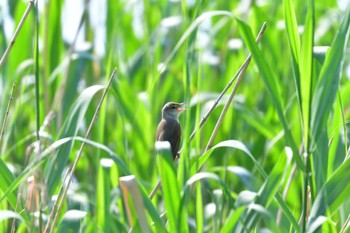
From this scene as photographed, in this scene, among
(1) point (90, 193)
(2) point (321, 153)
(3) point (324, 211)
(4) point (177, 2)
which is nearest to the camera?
(3) point (324, 211)

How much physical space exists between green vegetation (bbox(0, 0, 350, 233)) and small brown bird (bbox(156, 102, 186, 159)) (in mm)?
112

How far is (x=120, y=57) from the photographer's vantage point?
491 centimetres

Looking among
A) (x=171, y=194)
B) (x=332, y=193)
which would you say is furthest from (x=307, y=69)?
(x=171, y=194)

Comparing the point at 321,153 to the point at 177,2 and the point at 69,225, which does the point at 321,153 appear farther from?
the point at 177,2

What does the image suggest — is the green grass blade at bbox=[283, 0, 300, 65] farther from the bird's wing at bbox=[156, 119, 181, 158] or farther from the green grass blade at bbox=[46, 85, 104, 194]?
the bird's wing at bbox=[156, 119, 181, 158]

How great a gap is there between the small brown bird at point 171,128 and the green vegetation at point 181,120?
112 millimetres

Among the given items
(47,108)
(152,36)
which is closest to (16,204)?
(47,108)

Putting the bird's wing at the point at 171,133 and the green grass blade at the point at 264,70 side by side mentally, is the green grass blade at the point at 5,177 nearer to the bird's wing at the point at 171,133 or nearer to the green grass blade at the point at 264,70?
the green grass blade at the point at 264,70

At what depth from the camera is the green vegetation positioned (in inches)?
90.8

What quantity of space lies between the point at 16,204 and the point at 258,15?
2.50 meters

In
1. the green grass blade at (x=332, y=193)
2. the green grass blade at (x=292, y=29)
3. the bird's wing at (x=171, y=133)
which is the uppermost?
the green grass blade at (x=292, y=29)

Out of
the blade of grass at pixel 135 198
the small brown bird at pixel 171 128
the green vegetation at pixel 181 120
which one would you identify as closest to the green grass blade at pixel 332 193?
the green vegetation at pixel 181 120

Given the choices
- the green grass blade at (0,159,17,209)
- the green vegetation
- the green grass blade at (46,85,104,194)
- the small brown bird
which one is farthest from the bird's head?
the green grass blade at (0,159,17,209)

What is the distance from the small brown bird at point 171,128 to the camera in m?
3.63
